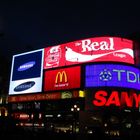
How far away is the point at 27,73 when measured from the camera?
2530 inches

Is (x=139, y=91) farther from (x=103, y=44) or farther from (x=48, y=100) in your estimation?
(x=48, y=100)

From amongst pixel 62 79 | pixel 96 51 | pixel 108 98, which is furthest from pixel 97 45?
pixel 108 98

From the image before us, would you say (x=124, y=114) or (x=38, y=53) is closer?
(x=124, y=114)

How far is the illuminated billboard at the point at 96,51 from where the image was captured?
53.9 metres

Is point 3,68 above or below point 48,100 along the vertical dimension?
above

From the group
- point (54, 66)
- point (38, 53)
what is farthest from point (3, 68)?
point (54, 66)

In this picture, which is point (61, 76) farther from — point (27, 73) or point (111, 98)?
point (111, 98)

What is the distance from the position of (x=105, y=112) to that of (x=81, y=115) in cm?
394

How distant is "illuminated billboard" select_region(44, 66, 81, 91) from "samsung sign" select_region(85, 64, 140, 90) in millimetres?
2093

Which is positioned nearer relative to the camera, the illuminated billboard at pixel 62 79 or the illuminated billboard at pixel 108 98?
the illuminated billboard at pixel 108 98

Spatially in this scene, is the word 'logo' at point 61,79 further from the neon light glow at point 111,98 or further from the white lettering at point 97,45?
the neon light glow at point 111,98

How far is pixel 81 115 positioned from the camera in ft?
171

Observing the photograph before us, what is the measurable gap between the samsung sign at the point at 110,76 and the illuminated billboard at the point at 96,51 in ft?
4.63

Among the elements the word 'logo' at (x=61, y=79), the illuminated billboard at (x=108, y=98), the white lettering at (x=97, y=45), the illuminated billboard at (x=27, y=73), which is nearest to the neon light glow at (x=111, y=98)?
the illuminated billboard at (x=108, y=98)
